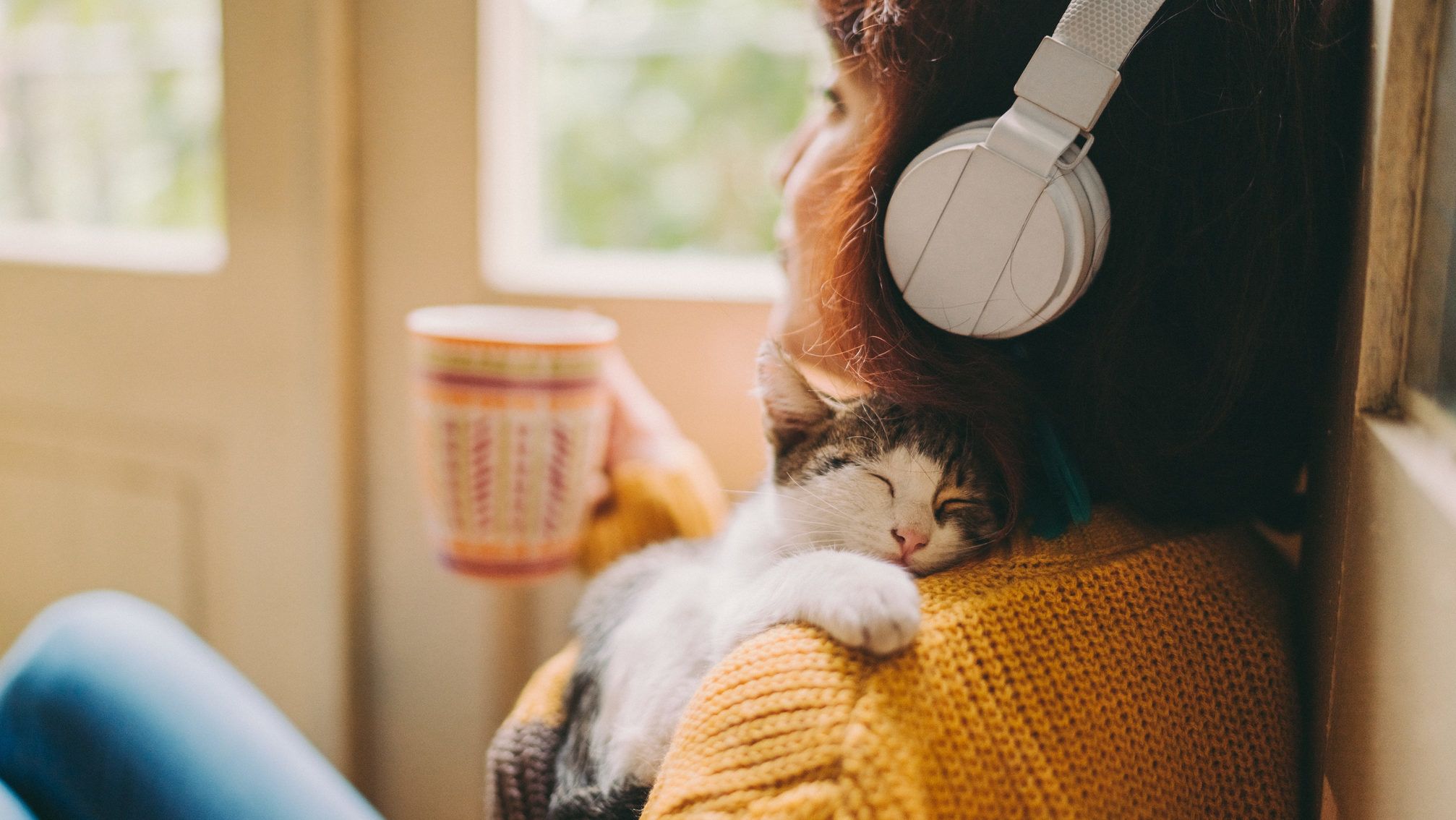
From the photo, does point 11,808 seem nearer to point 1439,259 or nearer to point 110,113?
point 1439,259

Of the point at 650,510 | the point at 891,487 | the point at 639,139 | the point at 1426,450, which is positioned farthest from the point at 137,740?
the point at 639,139

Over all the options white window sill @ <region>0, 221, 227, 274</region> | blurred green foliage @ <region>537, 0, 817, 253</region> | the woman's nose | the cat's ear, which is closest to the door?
white window sill @ <region>0, 221, 227, 274</region>

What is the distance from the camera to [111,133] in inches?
59.2

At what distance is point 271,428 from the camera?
126 centimetres

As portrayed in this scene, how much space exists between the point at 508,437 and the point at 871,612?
0.50 meters

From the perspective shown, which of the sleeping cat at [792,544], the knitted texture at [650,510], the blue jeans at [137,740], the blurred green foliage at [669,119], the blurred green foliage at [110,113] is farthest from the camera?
the blurred green foliage at [110,113]

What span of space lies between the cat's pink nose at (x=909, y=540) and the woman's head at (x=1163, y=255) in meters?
0.07

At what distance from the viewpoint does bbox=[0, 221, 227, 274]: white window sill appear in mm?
1294

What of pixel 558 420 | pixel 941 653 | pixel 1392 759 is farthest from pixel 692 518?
pixel 1392 759

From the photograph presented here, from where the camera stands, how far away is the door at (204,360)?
3.87 ft

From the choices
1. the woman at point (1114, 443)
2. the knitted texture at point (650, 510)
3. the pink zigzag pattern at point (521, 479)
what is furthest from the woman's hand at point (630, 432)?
the woman at point (1114, 443)

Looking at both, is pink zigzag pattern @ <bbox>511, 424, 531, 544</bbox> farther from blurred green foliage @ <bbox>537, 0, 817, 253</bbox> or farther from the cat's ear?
blurred green foliage @ <bbox>537, 0, 817, 253</bbox>

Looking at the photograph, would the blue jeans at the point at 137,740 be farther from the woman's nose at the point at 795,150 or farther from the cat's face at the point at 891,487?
the woman's nose at the point at 795,150

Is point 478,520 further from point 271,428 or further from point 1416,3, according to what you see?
point 1416,3
